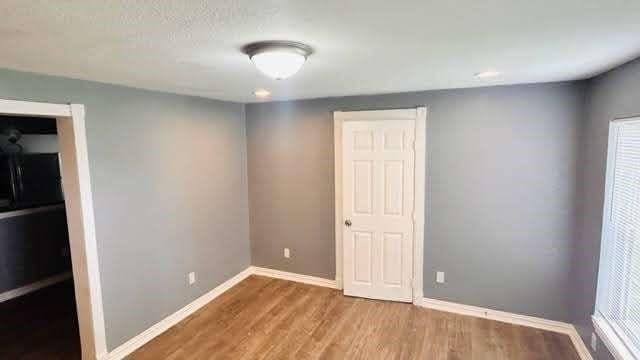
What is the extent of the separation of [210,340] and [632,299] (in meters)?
3.26

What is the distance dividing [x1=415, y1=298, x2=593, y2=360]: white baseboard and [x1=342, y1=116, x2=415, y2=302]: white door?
32cm

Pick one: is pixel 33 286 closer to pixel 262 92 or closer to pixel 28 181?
pixel 28 181

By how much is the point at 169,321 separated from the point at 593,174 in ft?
13.3

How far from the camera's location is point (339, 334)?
316 centimetres

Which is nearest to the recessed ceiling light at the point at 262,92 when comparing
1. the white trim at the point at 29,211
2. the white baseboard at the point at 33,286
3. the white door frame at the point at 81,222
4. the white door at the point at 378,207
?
the white door at the point at 378,207

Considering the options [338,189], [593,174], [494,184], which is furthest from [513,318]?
[338,189]

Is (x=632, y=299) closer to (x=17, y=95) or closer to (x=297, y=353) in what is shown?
(x=297, y=353)

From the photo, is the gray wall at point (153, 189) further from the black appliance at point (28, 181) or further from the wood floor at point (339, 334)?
the black appliance at point (28, 181)

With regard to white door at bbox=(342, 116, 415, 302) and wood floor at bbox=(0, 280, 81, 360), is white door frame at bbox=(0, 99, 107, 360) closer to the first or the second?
wood floor at bbox=(0, 280, 81, 360)

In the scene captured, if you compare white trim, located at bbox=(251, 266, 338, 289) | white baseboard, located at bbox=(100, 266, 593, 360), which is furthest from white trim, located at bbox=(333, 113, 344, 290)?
white baseboard, located at bbox=(100, 266, 593, 360)

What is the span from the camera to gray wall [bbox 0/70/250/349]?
8.55ft

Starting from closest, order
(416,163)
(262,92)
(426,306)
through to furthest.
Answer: (262,92) < (416,163) < (426,306)

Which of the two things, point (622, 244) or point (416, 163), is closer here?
point (622, 244)

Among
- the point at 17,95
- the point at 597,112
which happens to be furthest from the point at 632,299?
the point at 17,95
